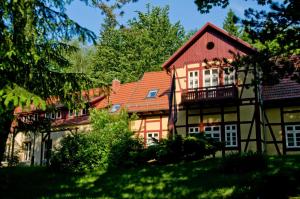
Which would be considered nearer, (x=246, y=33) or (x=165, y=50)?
(x=246, y=33)

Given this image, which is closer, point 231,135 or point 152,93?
point 231,135

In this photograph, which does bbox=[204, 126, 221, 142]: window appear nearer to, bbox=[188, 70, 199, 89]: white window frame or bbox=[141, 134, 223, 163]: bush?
bbox=[188, 70, 199, 89]: white window frame

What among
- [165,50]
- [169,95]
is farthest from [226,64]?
[165,50]

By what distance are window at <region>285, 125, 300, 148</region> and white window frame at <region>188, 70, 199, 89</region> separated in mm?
6146

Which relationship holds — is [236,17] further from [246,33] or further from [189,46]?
[189,46]

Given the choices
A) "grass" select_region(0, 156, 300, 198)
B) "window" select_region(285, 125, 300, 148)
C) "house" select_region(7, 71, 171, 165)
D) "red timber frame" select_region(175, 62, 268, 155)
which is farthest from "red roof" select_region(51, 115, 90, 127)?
"window" select_region(285, 125, 300, 148)

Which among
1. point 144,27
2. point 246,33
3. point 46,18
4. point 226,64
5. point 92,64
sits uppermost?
point 144,27

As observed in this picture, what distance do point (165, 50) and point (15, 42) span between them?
1431 inches

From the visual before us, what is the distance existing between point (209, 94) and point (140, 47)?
74.1 ft

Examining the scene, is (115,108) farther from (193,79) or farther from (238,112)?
(238,112)

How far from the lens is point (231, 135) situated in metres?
23.4

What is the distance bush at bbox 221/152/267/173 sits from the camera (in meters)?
14.1

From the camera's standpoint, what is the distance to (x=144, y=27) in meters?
47.8

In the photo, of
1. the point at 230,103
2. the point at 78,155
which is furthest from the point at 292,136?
the point at 78,155
